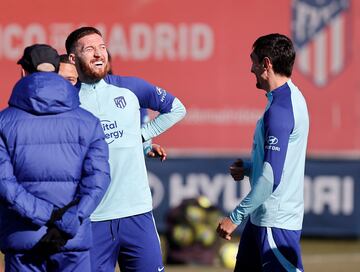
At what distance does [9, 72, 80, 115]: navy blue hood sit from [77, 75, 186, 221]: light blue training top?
89 centimetres

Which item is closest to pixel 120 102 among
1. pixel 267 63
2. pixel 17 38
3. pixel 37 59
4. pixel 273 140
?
pixel 37 59

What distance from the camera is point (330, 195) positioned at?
1491 cm

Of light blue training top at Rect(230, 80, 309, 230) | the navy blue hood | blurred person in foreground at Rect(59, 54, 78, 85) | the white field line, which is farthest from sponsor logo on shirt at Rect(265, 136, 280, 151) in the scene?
the white field line

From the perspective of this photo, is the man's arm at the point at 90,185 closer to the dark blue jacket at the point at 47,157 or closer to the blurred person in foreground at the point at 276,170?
the dark blue jacket at the point at 47,157

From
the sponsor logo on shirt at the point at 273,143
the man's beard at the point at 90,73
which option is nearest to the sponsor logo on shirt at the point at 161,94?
the man's beard at the point at 90,73

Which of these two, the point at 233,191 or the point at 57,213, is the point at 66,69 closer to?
the point at 57,213

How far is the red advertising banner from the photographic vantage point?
1516 centimetres

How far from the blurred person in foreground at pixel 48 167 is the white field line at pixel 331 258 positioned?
7.12 meters

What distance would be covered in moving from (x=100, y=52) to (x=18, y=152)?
43.3 inches

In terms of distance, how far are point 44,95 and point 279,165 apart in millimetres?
1455

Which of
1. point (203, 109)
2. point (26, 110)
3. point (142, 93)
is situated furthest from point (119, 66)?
point (26, 110)

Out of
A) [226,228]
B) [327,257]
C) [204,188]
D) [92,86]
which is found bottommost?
[327,257]

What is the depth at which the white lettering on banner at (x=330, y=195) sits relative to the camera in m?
14.9

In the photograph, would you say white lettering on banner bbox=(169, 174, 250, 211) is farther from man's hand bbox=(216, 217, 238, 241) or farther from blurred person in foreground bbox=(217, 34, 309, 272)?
man's hand bbox=(216, 217, 238, 241)
